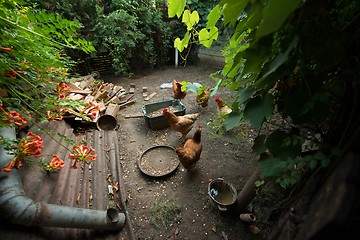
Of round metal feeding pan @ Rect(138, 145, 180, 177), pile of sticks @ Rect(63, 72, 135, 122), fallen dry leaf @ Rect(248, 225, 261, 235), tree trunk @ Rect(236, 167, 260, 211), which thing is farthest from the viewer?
pile of sticks @ Rect(63, 72, 135, 122)

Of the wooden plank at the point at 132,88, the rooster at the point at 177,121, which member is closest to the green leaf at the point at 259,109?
the rooster at the point at 177,121

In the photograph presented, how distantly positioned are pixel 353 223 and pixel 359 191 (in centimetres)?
6

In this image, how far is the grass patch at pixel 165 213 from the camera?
6.88 ft

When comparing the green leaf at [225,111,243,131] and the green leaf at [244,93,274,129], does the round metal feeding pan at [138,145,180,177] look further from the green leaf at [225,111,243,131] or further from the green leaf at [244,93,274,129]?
the green leaf at [244,93,274,129]

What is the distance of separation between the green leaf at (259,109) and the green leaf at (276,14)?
26cm

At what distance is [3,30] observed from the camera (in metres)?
0.83

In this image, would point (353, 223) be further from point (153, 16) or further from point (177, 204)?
point (153, 16)

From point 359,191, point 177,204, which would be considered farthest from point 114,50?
point 359,191

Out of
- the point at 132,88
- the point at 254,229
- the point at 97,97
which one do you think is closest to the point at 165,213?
the point at 254,229

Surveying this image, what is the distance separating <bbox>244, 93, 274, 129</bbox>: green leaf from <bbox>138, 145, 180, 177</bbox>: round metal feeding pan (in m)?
2.25

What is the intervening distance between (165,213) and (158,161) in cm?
88

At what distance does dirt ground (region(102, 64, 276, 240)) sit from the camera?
2.01 meters

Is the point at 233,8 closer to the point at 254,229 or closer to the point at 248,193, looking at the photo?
the point at 248,193

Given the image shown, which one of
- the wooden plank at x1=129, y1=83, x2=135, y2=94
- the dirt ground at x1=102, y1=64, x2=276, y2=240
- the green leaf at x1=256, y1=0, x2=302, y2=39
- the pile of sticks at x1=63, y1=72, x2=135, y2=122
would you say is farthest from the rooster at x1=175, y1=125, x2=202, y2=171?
the wooden plank at x1=129, y1=83, x2=135, y2=94
